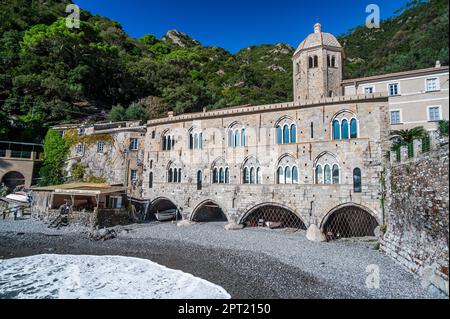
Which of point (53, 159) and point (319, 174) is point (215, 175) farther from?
point (53, 159)

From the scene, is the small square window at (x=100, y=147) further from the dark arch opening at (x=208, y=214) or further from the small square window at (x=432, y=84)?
the small square window at (x=432, y=84)

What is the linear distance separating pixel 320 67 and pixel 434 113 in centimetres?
1056

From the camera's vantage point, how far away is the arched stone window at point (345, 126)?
58.9 ft

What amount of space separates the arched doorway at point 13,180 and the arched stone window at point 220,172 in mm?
23859

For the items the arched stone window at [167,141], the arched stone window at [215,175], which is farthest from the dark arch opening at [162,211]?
the arched stone window at [167,141]

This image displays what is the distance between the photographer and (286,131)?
66.1ft

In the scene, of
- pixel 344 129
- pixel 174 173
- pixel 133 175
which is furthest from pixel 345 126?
pixel 133 175

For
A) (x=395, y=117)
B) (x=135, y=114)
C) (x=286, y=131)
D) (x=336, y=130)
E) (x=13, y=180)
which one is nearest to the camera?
(x=336, y=130)

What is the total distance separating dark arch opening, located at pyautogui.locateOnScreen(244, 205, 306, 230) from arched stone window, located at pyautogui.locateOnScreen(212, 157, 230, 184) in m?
3.86

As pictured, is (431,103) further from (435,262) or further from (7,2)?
(7,2)

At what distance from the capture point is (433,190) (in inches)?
357

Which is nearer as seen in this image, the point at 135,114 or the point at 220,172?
the point at 220,172

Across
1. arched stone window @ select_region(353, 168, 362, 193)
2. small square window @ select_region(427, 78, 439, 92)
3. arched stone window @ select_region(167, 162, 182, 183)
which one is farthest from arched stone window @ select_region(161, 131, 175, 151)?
small square window @ select_region(427, 78, 439, 92)
